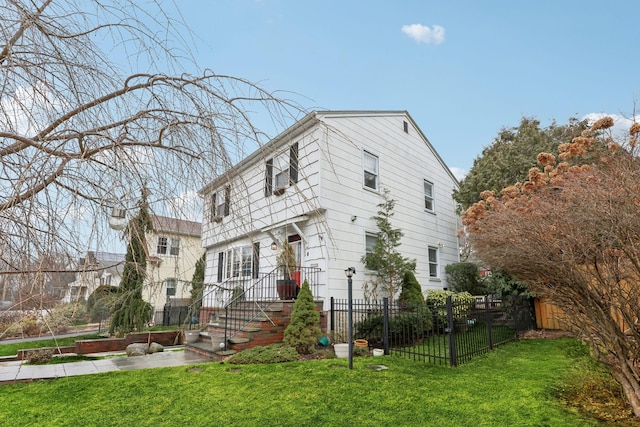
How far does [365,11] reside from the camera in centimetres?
330

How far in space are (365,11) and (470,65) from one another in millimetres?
4014

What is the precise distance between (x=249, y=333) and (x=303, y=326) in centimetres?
130

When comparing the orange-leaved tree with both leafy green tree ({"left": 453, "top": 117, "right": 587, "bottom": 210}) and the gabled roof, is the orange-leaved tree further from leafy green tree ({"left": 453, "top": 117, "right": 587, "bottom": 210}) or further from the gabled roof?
leafy green tree ({"left": 453, "top": 117, "right": 587, "bottom": 210})

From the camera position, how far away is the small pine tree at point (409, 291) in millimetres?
10492

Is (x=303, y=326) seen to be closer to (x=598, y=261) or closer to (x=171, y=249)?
(x=598, y=261)

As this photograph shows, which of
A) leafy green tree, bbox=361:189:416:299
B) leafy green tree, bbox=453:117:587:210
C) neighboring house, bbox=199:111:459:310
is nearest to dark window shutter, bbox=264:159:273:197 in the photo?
neighboring house, bbox=199:111:459:310

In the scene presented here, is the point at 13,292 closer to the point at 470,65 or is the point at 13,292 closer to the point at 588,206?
the point at 588,206

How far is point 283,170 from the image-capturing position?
2.21 metres

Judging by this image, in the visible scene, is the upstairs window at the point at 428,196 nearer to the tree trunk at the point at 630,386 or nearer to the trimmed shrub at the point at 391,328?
the trimmed shrub at the point at 391,328

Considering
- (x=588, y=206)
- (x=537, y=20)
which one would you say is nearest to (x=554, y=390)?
→ (x=588, y=206)

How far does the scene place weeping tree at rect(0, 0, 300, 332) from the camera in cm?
188

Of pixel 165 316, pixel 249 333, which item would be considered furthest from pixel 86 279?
pixel 165 316

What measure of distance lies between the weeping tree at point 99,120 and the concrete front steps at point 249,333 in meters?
6.24

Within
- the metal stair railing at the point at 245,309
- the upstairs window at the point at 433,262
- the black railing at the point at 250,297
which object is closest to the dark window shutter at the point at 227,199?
the metal stair railing at the point at 245,309
